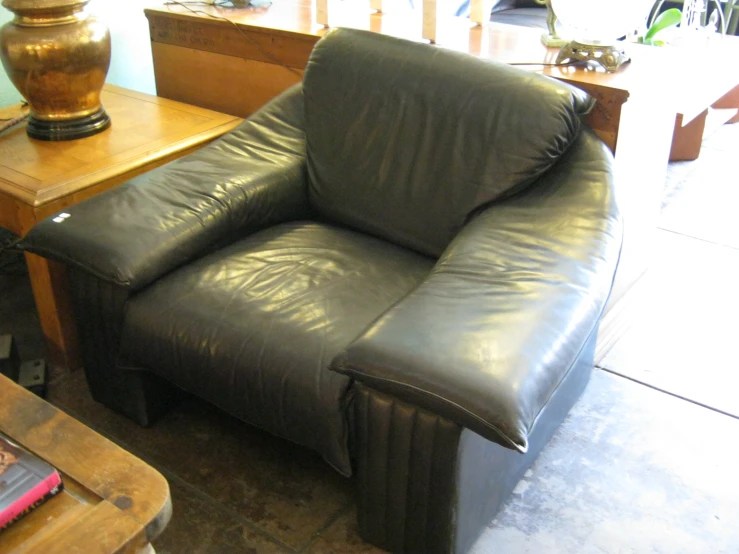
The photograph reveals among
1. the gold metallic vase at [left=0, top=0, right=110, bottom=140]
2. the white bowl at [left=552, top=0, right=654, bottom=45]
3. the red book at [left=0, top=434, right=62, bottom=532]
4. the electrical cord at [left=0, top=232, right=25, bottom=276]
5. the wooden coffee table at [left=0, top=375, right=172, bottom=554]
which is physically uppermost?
the white bowl at [left=552, top=0, right=654, bottom=45]

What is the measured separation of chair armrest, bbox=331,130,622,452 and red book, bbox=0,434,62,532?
459mm

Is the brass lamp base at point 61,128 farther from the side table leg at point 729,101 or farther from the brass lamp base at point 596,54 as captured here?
the side table leg at point 729,101

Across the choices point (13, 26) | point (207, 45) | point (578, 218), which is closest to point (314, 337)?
point (578, 218)

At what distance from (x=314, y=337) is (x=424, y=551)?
1.49 feet

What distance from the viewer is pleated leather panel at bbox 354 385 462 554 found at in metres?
1.25

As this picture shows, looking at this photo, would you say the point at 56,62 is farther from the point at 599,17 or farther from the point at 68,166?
the point at 599,17

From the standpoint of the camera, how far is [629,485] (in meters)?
1.64

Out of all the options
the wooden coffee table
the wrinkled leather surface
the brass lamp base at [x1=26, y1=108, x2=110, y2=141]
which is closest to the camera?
the wooden coffee table

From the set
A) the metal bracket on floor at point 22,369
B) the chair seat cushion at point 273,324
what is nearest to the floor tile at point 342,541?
the chair seat cushion at point 273,324

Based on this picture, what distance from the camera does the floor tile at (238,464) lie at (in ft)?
5.12

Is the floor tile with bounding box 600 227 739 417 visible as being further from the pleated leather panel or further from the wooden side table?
the wooden side table

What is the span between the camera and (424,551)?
141 centimetres

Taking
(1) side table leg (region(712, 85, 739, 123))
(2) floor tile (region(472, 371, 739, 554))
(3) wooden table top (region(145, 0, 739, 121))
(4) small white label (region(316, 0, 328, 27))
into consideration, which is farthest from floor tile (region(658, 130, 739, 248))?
(4) small white label (region(316, 0, 328, 27))

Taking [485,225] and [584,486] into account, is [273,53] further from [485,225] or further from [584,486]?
[584,486]
